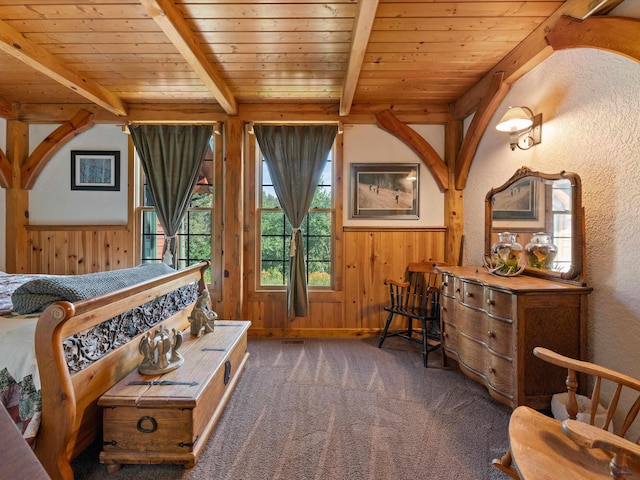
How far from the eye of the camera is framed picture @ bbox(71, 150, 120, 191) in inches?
134

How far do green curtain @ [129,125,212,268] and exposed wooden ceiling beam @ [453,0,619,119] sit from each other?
2722 mm

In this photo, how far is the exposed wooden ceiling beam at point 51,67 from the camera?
2.11 meters

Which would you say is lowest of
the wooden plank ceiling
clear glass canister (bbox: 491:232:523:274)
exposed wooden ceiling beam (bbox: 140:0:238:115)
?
clear glass canister (bbox: 491:232:523:274)

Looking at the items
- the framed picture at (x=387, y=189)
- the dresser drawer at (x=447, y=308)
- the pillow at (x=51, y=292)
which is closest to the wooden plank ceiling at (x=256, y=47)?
the framed picture at (x=387, y=189)

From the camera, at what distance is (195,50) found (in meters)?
2.20

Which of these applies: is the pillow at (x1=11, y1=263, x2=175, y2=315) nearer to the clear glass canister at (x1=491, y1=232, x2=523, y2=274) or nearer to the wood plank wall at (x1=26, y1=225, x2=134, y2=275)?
the wood plank wall at (x1=26, y1=225, x2=134, y2=275)

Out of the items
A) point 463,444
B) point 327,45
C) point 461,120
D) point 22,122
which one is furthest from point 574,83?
point 22,122

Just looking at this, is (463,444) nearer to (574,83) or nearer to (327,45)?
(574,83)

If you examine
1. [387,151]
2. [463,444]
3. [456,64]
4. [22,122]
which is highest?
[456,64]

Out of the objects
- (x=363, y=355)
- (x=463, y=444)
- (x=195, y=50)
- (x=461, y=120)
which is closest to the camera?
(x=463, y=444)

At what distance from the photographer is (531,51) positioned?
7.10ft

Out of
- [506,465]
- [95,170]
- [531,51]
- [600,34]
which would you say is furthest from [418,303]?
[95,170]

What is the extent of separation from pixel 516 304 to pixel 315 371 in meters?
1.55

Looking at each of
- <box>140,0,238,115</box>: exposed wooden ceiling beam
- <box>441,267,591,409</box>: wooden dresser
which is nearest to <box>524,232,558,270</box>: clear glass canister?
<box>441,267,591,409</box>: wooden dresser
